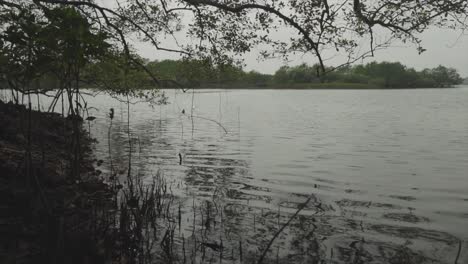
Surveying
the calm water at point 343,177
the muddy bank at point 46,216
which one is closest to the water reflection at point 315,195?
the calm water at point 343,177

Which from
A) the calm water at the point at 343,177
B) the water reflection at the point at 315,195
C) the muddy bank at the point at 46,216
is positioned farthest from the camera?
the calm water at the point at 343,177

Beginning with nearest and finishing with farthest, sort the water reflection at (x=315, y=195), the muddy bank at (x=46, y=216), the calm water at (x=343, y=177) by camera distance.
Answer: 1. the muddy bank at (x=46, y=216)
2. the water reflection at (x=315, y=195)
3. the calm water at (x=343, y=177)

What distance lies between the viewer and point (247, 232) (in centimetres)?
613

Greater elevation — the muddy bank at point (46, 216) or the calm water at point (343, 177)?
the muddy bank at point (46, 216)

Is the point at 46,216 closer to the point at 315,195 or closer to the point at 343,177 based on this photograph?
the point at 315,195

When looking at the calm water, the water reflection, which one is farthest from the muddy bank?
the calm water

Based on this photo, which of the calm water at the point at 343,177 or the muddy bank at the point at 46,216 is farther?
the calm water at the point at 343,177

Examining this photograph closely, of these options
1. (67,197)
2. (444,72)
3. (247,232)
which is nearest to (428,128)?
(247,232)

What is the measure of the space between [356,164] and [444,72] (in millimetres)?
145808

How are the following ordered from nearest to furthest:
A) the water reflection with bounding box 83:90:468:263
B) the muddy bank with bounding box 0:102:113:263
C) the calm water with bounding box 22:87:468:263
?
the muddy bank with bounding box 0:102:113:263 → the water reflection with bounding box 83:90:468:263 → the calm water with bounding box 22:87:468:263

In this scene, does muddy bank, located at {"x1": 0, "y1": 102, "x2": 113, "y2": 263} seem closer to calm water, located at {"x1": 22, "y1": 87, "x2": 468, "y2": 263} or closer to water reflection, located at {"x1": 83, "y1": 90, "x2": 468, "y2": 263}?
water reflection, located at {"x1": 83, "y1": 90, "x2": 468, "y2": 263}

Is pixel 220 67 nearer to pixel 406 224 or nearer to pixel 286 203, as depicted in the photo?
pixel 286 203

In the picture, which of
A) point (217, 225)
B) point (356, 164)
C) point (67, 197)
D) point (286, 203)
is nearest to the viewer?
point (67, 197)

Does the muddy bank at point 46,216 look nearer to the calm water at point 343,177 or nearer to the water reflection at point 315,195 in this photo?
the water reflection at point 315,195
